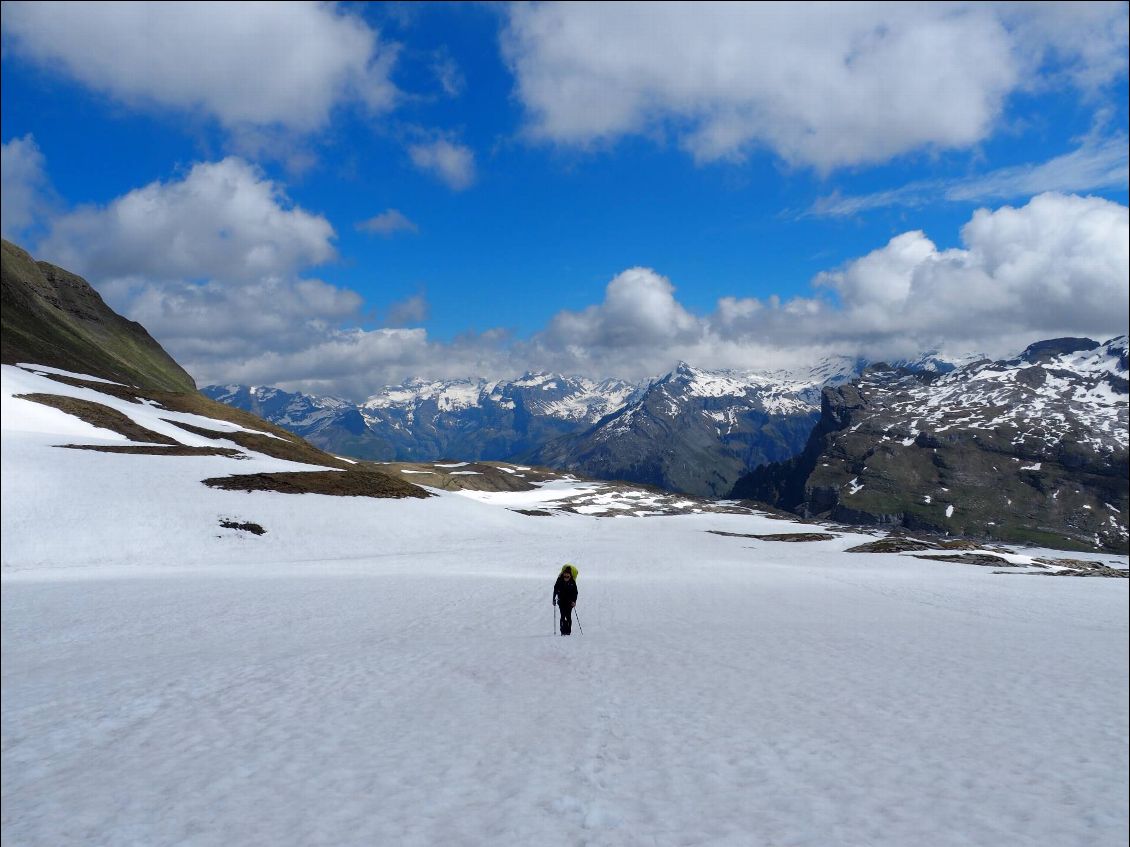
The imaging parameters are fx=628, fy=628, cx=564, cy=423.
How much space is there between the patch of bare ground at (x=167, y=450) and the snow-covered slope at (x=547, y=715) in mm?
25645

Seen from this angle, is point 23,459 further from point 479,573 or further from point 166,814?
point 166,814

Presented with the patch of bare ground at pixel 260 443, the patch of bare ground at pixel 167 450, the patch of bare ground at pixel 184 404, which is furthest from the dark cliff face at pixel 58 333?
the patch of bare ground at pixel 167 450

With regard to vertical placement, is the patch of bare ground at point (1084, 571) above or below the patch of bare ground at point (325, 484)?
below

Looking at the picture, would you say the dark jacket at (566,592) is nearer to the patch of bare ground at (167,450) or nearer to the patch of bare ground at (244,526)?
the patch of bare ground at (244,526)

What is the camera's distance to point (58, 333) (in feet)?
480

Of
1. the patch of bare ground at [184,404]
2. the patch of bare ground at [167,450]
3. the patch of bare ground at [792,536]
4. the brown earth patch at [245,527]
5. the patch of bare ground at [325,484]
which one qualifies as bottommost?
the patch of bare ground at [792,536]

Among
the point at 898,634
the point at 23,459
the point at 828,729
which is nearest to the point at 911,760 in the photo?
the point at 828,729

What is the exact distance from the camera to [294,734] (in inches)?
497

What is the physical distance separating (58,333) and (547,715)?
590 feet

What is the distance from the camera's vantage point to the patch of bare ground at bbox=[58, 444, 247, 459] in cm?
5866

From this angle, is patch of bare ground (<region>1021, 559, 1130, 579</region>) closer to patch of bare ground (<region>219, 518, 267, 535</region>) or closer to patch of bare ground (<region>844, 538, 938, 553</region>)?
patch of bare ground (<region>844, 538, 938, 553</region>)

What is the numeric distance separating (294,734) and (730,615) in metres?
19.5

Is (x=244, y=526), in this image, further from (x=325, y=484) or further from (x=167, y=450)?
(x=167, y=450)

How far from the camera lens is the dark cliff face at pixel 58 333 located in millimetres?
119631
